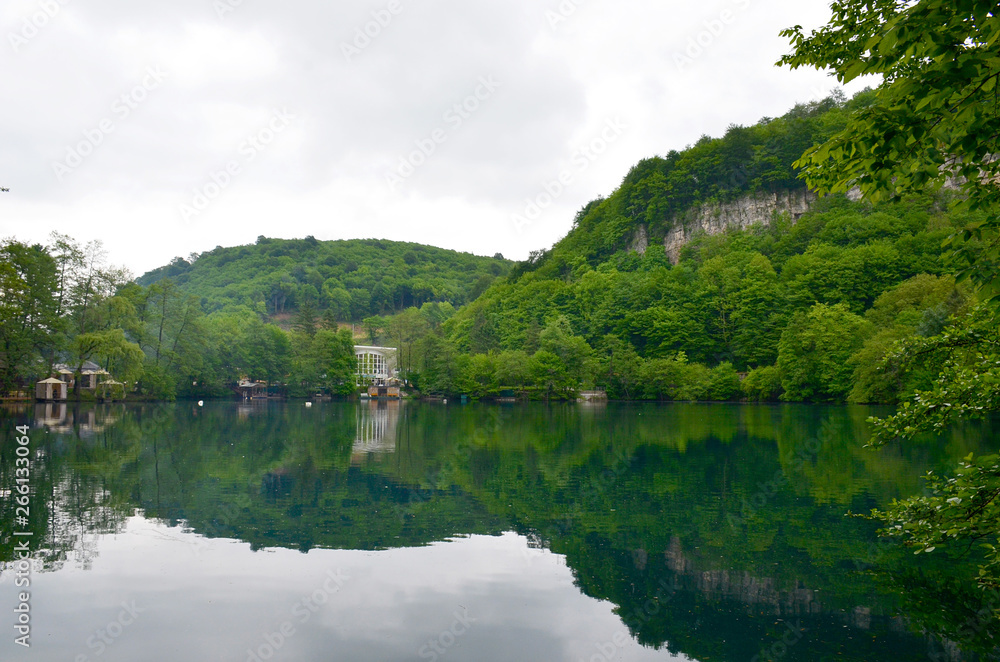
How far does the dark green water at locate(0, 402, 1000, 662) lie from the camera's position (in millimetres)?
7145

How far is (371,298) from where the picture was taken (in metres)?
172

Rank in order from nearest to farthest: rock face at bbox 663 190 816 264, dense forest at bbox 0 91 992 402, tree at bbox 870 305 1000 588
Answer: tree at bbox 870 305 1000 588
dense forest at bbox 0 91 992 402
rock face at bbox 663 190 816 264

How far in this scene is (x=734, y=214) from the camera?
4144 inches

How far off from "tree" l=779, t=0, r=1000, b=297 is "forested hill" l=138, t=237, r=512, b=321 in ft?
468

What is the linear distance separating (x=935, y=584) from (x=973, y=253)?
21.2 feet

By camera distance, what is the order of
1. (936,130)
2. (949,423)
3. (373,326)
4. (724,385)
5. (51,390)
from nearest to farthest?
(936,130), (949,423), (51,390), (724,385), (373,326)

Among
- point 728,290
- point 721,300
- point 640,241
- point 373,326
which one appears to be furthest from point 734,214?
point 373,326

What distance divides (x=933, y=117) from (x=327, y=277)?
7031 inches

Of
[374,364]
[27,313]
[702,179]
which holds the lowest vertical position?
[374,364]

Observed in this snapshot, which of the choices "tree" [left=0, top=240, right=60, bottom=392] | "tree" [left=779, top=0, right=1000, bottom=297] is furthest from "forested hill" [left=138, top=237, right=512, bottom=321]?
"tree" [left=779, top=0, right=1000, bottom=297]

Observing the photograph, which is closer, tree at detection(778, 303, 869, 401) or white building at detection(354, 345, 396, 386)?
tree at detection(778, 303, 869, 401)

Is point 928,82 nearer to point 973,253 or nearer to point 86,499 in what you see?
point 973,253

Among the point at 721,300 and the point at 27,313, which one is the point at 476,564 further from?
the point at 721,300

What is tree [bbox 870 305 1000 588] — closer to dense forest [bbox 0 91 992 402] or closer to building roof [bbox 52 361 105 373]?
dense forest [bbox 0 91 992 402]
